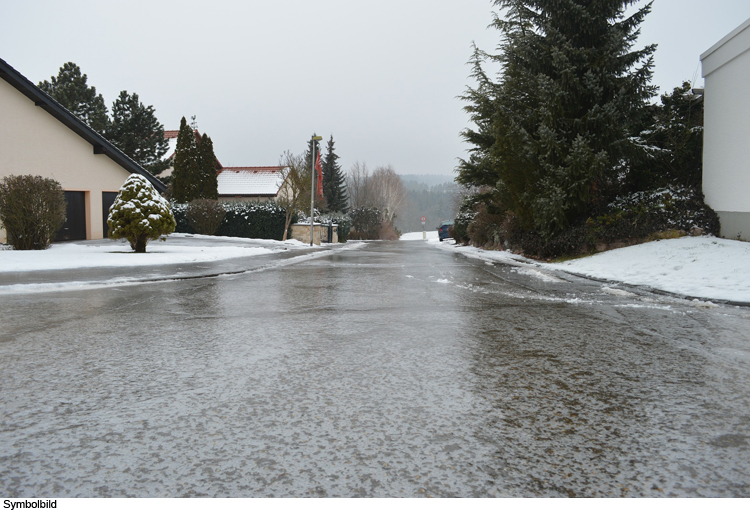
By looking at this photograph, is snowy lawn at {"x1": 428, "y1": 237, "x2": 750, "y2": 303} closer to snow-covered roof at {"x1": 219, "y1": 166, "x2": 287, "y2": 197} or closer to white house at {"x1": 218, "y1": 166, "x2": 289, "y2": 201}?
white house at {"x1": 218, "y1": 166, "x2": 289, "y2": 201}

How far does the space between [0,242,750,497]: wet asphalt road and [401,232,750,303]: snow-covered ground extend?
271 cm

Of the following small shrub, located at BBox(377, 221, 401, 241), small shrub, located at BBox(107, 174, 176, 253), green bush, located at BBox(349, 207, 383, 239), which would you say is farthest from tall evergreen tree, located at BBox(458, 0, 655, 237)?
small shrub, located at BBox(377, 221, 401, 241)

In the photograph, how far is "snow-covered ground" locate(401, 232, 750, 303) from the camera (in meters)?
11.2

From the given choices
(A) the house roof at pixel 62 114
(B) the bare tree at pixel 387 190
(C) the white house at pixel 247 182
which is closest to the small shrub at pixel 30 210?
(A) the house roof at pixel 62 114

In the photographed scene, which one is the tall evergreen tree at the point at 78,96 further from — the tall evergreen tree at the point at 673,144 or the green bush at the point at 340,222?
the tall evergreen tree at the point at 673,144

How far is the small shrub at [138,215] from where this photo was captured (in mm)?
21203

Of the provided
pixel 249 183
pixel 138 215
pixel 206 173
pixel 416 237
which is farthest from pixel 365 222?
pixel 138 215

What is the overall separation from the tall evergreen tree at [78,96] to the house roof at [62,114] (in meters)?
14.5

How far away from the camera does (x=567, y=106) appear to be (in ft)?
64.5

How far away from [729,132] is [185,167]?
35.3 metres

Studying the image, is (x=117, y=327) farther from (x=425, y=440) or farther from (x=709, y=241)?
(x=709, y=241)

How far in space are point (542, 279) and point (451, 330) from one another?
8.11 meters

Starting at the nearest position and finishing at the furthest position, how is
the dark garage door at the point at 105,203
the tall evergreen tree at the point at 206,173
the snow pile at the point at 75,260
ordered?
the snow pile at the point at 75,260, the dark garage door at the point at 105,203, the tall evergreen tree at the point at 206,173

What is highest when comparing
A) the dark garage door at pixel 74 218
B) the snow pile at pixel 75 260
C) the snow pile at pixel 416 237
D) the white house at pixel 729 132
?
the white house at pixel 729 132
